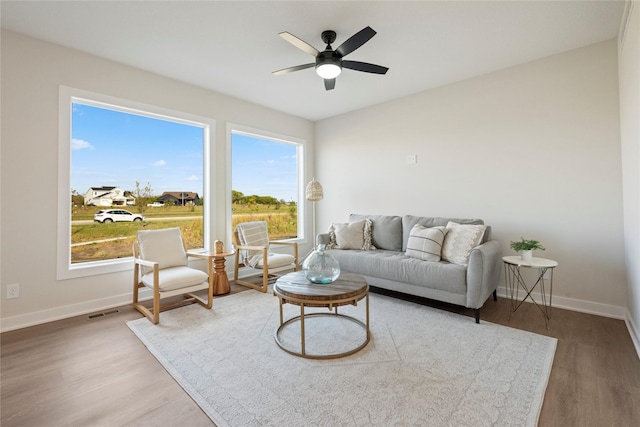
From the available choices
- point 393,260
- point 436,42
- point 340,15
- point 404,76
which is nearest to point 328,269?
point 393,260

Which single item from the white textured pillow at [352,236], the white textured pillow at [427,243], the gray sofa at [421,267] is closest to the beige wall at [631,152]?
the gray sofa at [421,267]

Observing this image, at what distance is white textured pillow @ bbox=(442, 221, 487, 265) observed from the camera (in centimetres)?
306

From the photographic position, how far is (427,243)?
3.28 meters

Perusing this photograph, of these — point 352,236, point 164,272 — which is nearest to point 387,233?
point 352,236

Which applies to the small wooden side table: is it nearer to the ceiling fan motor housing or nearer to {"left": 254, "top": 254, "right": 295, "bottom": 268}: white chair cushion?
{"left": 254, "top": 254, "right": 295, "bottom": 268}: white chair cushion

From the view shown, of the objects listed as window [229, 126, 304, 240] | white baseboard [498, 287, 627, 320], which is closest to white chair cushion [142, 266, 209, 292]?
window [229, 126, 304, 240]

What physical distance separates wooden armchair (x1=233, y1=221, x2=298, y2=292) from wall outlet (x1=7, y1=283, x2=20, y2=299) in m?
2.15

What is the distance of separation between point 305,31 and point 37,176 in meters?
2.93

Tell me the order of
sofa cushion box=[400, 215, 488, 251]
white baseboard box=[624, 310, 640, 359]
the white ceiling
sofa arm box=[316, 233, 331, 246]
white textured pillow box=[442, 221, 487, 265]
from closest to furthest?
white baseboard box=[624, 310, 640, 359] < the white ceiling < white textured pillow box=[442, 221, 487, 265] < sofa cushion box=[400, 215, 488, 251] < sofa arm box=[316, 233, 331, 246]

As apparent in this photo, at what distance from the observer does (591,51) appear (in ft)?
9.71

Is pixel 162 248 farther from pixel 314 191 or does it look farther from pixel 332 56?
pixel 332 56

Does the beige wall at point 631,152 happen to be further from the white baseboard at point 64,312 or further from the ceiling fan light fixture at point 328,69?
the white baseboard at point 64,312

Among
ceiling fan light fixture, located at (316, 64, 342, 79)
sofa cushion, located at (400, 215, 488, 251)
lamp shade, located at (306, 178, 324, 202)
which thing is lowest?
sofa cushion, located at (400, 215, 488, 251)

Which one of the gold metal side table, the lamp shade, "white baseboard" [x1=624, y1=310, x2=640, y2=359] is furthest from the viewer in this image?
the lamp shade
